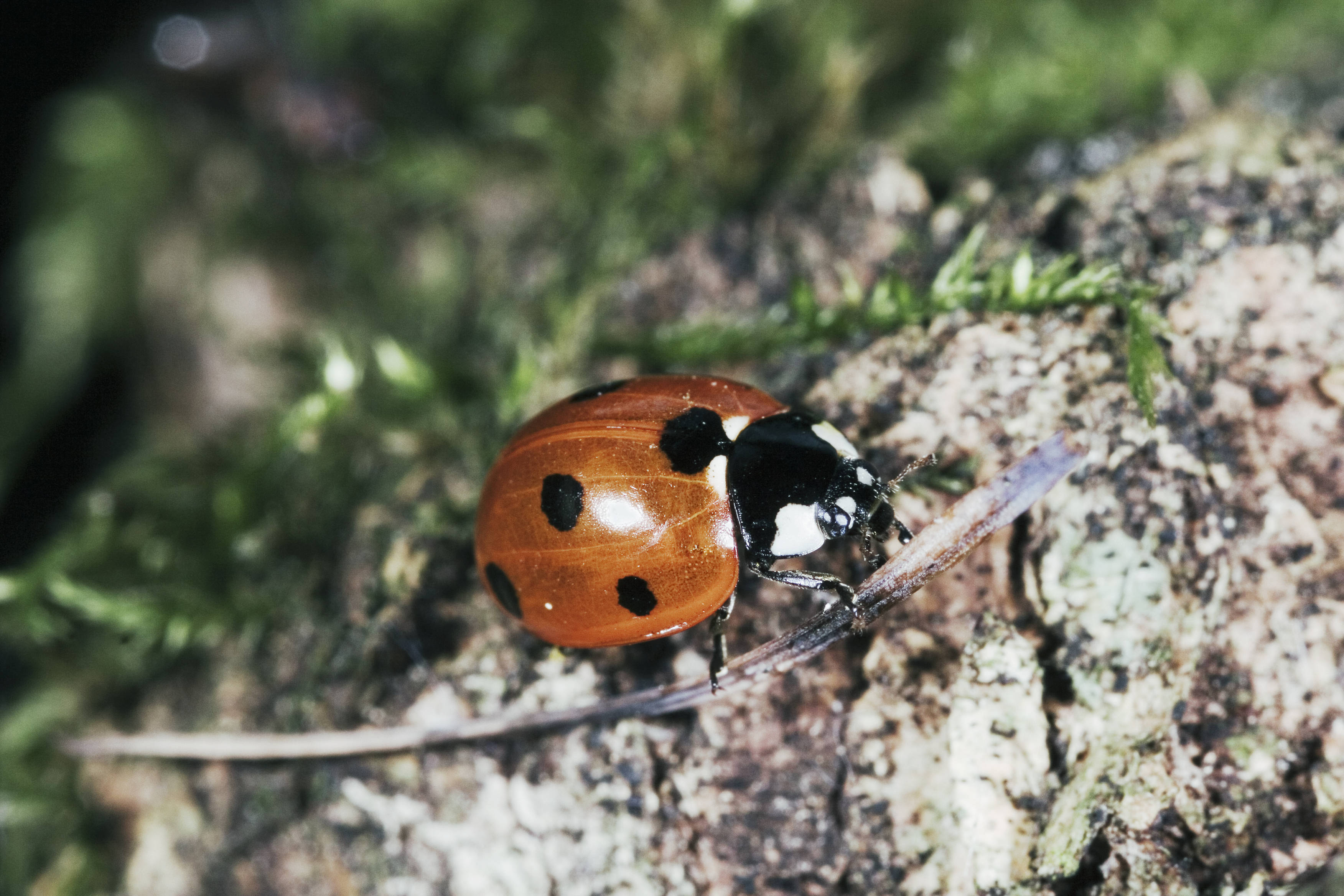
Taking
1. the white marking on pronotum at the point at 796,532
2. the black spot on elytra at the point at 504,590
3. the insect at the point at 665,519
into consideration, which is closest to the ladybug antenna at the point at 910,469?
the insect at the point at 665,519

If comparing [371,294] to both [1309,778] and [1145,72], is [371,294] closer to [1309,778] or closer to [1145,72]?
[1145,72]

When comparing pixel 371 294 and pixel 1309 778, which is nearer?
pixel 1309 778

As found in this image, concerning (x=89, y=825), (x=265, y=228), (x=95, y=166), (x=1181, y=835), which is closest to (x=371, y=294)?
(x=265, y=228)

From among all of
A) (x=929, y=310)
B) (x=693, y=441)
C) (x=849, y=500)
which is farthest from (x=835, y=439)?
(x=929, y=310)

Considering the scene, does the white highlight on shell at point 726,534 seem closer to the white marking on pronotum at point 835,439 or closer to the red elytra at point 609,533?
the red elytra at point 609,533

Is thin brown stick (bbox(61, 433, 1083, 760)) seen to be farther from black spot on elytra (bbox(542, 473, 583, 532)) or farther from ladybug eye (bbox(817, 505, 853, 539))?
black spot on elytra (bbox(542, 473, 583, 532))

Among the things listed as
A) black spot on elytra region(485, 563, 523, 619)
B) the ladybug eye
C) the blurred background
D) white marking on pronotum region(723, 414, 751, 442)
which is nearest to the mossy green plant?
the blurred background
